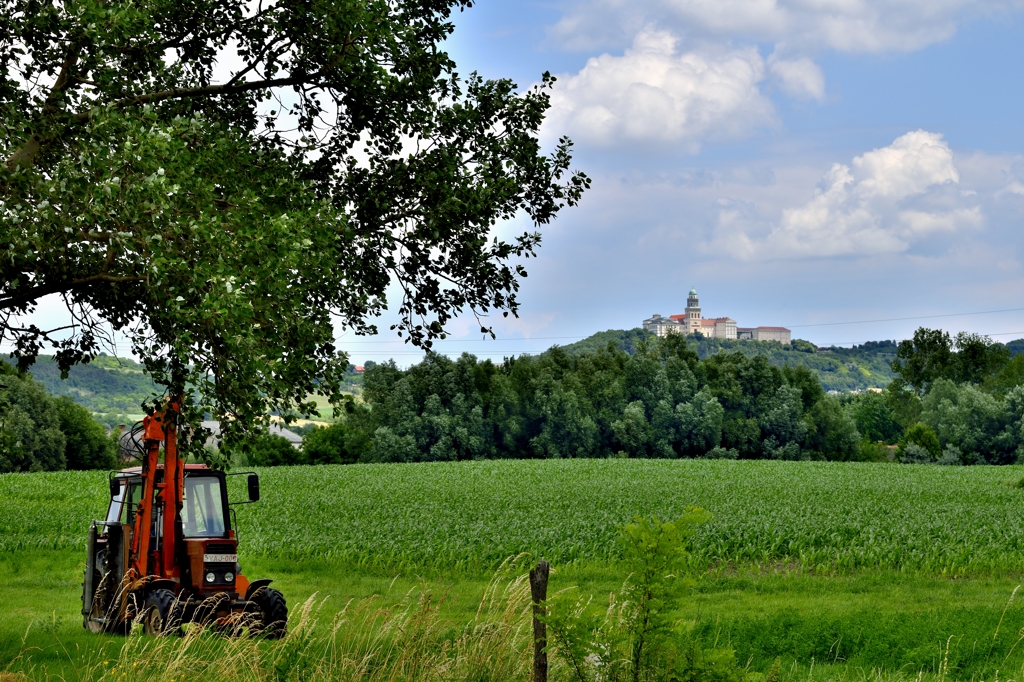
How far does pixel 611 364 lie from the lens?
81625 mm

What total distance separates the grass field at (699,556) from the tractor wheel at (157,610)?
1.39 ft

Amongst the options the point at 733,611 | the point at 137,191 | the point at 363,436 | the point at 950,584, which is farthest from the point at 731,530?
the point at 363,436

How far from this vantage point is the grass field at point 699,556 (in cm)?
1309

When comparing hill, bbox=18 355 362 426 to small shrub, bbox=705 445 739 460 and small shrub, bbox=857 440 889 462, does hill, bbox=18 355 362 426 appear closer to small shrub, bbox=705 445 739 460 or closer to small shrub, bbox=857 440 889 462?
small shrub, bbox=705 445 739 460

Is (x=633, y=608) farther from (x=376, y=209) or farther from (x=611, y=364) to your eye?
(x=611, y=364)

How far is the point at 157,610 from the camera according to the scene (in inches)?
458

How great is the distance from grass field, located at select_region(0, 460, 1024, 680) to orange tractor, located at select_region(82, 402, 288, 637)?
2.27ft

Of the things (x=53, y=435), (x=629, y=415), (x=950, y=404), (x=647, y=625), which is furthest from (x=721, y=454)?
(x=647, y=625)

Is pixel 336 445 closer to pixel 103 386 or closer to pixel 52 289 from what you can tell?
pixel 52 289

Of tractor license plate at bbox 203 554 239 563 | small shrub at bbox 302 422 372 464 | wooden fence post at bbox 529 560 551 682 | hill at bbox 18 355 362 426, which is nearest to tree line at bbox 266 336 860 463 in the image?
small shrub at bbox 302 422 372 464

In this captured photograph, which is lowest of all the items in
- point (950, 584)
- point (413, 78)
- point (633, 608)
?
point (950, 584)

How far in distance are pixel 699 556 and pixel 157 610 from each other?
12539 millimetres

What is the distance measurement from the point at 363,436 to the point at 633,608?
2676 inches

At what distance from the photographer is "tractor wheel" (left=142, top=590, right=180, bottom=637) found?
11.5 meters
